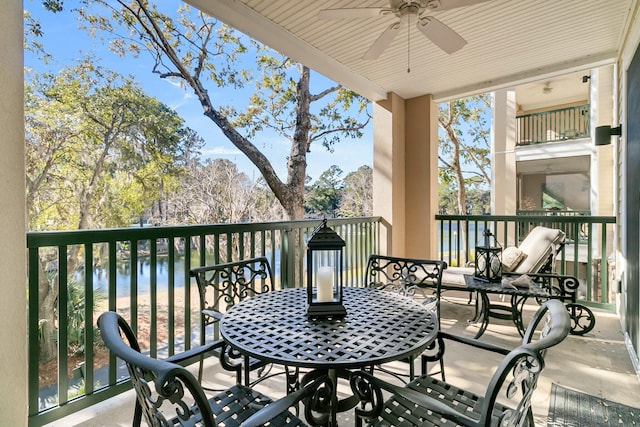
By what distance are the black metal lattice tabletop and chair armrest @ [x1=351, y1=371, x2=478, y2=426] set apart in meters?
0.08

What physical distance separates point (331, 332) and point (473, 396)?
631mm

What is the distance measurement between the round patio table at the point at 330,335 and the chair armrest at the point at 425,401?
72 millimetres

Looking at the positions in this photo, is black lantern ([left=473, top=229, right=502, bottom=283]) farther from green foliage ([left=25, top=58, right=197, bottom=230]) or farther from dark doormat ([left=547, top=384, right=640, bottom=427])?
green foliage ([left=25, top=58, right=197, bottom=230])

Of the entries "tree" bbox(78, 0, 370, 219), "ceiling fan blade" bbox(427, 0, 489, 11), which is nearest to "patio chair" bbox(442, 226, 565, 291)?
"ceiling fan blade" bbox(427, 0, 489, 11)

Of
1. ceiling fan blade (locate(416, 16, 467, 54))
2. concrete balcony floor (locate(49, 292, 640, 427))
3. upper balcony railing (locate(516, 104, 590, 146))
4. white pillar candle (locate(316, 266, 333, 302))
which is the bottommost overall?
concrete balcony floor (locate(49, 292, 640, 427))

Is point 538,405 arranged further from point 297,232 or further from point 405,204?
point 405,204

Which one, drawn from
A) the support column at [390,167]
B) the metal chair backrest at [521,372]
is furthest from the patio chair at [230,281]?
the support column at [390,167]

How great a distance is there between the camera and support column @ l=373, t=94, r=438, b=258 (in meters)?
4.72

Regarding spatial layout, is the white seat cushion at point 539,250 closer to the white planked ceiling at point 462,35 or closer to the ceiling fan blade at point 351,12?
the white planked ceiling at point 462,35

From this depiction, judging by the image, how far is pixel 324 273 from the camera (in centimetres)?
150

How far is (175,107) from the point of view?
1161 cm

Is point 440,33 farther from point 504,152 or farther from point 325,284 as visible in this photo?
point 504,152

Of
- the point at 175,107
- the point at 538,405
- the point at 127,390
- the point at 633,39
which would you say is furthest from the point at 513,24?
the point at 175,107

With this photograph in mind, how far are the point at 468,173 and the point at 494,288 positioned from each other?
41.3 ft
